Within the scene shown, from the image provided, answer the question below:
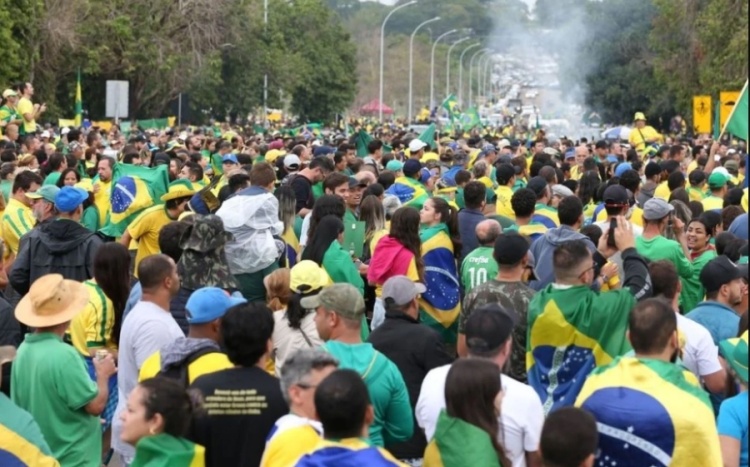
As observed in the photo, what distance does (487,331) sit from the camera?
6562mm

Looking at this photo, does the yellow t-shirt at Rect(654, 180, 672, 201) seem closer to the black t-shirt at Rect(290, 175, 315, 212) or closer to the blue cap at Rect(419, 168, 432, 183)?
the blue cap at Rect(419, 168, 432, 183)

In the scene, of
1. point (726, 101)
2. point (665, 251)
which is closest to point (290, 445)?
point (665, 251)

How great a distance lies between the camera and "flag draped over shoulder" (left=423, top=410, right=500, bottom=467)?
5930mm

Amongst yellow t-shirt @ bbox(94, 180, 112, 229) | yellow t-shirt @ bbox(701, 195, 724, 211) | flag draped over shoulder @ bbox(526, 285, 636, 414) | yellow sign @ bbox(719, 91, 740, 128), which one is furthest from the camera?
yellow sign @ bbox(719, 91, 740, 128)

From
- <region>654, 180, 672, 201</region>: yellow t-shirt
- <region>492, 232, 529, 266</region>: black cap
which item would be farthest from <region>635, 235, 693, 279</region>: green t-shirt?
<region>654, 180, 672, 201</region>: yellow t-shirt

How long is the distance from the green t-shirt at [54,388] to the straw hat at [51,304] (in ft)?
0.28

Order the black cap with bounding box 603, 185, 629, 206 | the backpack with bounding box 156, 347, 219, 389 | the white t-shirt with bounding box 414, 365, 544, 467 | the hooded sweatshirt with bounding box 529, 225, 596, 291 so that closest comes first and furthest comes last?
the white t-shirt with bounding box 414, 365, 544, 467 → the backpack with bounding box 156, 347, 219, 389 → the hooded sweatshirt with bounding box 529, 225, 596, 291 → the black cap with bounding box 603, 185, 629, 206

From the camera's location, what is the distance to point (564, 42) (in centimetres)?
10869

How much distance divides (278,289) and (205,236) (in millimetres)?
711

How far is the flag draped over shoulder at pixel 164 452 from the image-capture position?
5.83m

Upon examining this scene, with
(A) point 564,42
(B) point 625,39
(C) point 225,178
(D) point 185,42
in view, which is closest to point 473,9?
(A) point 564,42

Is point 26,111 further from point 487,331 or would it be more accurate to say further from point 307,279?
point 487,331

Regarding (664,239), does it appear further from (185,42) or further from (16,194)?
(185,42)

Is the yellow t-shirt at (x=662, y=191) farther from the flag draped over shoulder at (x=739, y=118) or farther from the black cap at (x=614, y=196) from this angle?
the flag draped over shoulder at (x=739, y=118)
